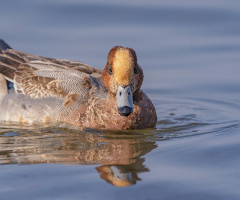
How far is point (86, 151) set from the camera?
692 centimetres

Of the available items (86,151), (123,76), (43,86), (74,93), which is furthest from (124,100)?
(43,86)

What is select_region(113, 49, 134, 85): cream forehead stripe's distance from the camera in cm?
756

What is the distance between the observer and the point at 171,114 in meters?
9.10

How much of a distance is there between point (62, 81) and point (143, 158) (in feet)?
Result: 7.80

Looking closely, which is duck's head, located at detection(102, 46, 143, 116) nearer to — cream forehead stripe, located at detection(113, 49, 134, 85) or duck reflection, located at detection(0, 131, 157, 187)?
cream forehead stripe, located at detection(113, 49, 134, 85)

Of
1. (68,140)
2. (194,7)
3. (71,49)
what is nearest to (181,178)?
(68,140)

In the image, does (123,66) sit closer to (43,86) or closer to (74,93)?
(74,93)

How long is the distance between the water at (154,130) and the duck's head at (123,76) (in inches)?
19.3

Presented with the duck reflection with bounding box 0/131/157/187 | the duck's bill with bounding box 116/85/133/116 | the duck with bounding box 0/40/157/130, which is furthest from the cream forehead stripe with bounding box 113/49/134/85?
the duck reflection with bounding box 0/131/157/187

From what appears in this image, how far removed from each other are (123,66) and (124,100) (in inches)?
19.0

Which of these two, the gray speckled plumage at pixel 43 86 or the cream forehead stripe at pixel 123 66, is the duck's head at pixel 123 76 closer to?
the cream forehead stripe at pixel 123 66

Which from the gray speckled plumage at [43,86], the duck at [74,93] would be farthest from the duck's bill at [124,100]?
the gray speckled plumage at [43,86]

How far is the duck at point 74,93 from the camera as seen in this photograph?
7680mm

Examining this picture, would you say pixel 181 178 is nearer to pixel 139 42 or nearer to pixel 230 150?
pixel 230 150
